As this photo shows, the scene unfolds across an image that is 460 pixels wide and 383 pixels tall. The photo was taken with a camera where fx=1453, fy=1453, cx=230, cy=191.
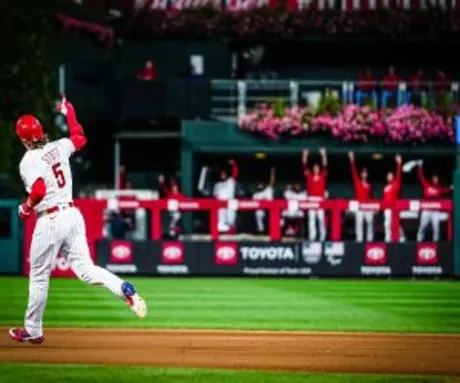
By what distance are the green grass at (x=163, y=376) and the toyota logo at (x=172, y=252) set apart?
1491 cm

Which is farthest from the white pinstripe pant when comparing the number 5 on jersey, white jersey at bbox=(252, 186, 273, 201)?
white jersey at bbox=(252, 186, 273, 201)

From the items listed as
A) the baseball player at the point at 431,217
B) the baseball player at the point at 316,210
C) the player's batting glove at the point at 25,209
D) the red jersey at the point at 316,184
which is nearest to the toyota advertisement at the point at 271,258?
the baseball player at the point at 316,210

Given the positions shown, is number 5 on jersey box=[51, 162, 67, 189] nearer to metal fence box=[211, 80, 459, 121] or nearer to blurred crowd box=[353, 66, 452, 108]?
metal fence box=[211, 80, 459, 121]

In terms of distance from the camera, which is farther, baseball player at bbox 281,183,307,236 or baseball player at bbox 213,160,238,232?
baseball player at bbox 213,160,238,232

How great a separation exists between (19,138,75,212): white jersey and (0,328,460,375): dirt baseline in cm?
146

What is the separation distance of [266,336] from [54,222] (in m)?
2.77

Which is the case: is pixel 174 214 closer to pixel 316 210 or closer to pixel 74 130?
pixel 316 210

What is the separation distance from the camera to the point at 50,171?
14141 mm

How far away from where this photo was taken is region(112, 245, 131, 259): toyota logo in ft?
90.4

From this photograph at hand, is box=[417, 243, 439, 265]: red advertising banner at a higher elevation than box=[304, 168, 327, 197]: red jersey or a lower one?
lower

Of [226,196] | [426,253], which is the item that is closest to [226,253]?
[426,253]

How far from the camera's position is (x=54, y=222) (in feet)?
46.8

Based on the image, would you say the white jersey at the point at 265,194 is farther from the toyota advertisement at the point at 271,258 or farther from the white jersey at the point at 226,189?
the toyota advertisement at the point at 271,258

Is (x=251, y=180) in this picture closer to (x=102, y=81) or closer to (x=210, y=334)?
(x=102, y=81)
